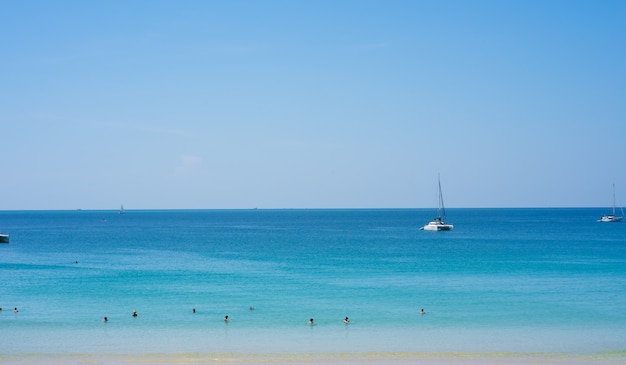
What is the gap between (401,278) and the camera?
187 feet

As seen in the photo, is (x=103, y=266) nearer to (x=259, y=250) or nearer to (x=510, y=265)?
(x=259, y=250)

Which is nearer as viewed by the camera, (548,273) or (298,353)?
(298,353)

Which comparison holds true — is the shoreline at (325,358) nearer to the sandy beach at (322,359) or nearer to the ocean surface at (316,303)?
the sandy beach at (322,359)

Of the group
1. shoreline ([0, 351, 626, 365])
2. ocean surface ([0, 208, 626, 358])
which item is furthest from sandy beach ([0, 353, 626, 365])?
ocean surface ([0, 208, 626, 358])

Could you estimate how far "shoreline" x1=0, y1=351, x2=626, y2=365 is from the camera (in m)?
29.5

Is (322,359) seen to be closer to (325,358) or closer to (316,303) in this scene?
(325,358)

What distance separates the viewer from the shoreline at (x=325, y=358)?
29.5 meters

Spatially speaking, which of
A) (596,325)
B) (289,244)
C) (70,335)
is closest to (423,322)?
(596,325)

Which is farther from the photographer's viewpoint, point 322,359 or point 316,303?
point 316,303

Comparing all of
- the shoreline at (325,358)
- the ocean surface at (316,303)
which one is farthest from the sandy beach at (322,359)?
the ocean surface at (316,303)

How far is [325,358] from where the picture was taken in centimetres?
3047

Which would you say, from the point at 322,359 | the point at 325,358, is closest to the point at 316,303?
the point at 325,358

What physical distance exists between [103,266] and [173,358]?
40.3m

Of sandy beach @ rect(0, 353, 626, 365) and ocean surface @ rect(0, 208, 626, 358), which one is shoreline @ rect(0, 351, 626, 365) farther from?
ocean surface @ rect(0, 208, 626, 358)
